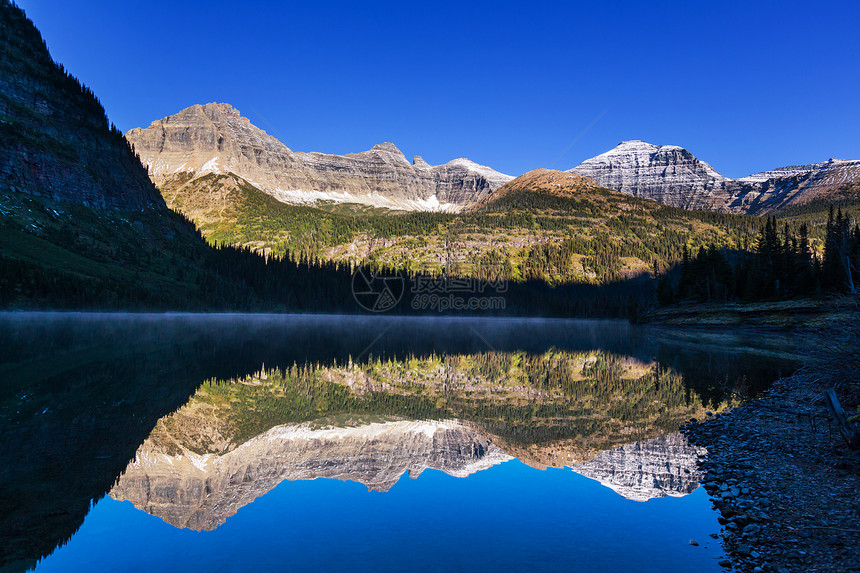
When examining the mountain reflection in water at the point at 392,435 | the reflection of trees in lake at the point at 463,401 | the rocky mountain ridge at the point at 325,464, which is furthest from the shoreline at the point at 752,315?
the rocky mountain ridge at the point at 325,464

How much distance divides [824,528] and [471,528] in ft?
29.8

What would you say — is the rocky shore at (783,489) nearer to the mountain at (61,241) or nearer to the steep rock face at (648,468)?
the steep rock face at (648,468)

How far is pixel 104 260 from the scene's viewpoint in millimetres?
165750

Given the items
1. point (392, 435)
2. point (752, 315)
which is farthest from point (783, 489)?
point (752, 315)

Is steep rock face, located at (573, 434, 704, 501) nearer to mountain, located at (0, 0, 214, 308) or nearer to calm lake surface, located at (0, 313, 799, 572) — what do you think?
calm lake surface, located at (0, 313, 799, 572)

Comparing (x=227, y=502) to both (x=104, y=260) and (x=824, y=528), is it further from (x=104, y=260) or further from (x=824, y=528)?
(x=104, y=260)

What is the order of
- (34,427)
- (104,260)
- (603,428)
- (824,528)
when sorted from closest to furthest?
1. (824,528)
2. (34,427)
3. (603,428)
4. (104,260)

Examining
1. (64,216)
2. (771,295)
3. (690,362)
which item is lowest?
(690,362)

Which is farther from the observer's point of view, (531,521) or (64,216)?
(64,216)

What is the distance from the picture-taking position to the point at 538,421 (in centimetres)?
2830

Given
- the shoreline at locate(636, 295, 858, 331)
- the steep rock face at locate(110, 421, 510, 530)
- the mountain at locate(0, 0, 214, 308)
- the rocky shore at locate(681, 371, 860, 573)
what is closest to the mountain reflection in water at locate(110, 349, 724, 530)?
the steep rock face at locate(110, 421, 510, 530)

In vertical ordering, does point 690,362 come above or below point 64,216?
below

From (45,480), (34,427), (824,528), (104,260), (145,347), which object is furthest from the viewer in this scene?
(104,260)

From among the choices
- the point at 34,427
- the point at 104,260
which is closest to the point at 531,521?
the point at 34,427
